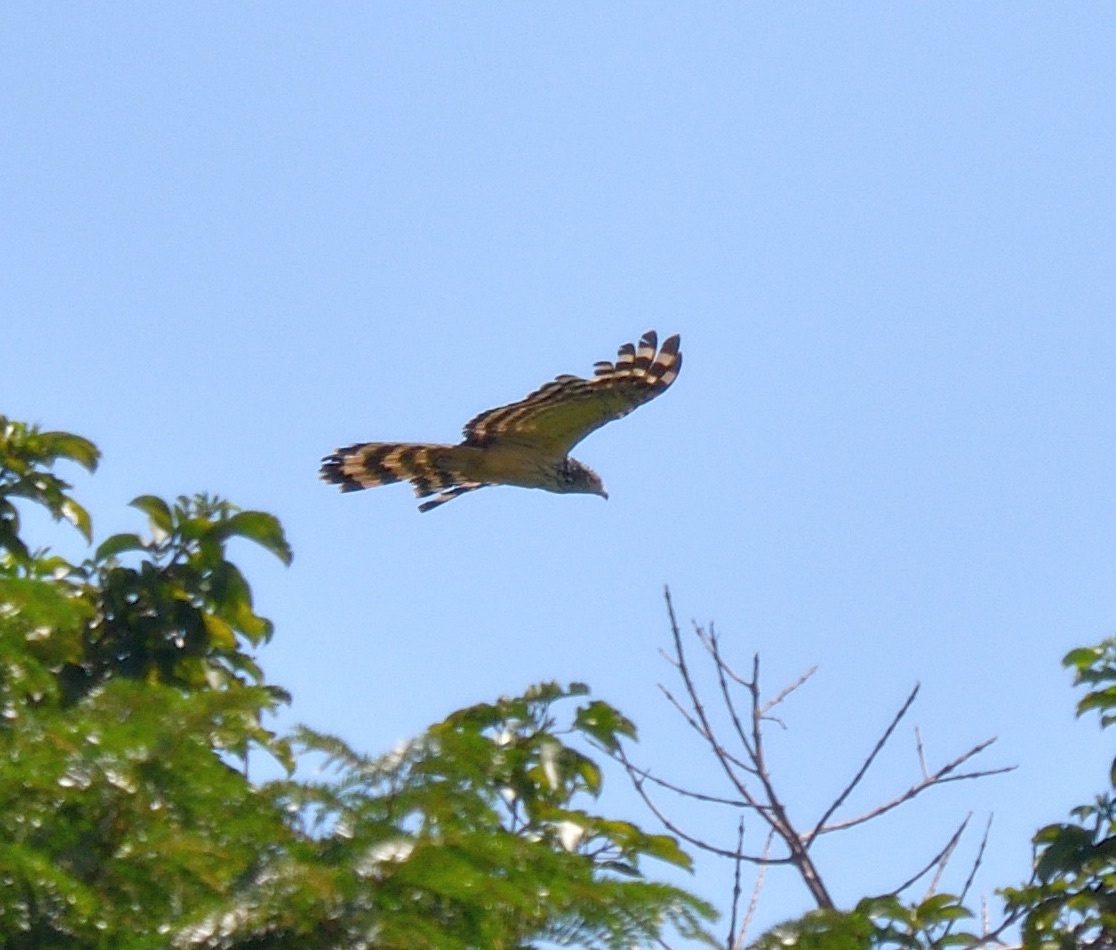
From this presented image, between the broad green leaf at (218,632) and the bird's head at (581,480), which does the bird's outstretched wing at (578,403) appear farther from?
the broad green leaf at (218,632)

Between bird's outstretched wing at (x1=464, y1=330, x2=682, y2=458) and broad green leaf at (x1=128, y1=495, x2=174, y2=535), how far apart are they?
4.18m

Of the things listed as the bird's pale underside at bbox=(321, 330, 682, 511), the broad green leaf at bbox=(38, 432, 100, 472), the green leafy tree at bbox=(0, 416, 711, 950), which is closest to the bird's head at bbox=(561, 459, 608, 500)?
the bird's pale underside at bbox=(321, 330, 682, 511)

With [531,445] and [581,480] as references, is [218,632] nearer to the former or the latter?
[531,445]

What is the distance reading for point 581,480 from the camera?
12.0 metres

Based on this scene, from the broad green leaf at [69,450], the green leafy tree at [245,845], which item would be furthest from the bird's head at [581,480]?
the green leafy tree at [245,845]

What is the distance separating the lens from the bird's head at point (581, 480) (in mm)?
11812

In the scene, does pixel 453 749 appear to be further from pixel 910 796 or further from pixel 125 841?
pixel 910 796

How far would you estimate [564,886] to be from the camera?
3.37 m

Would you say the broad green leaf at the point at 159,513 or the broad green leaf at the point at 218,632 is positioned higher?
the broad green leaf at the point at 159,513

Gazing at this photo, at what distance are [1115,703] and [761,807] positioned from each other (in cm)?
201

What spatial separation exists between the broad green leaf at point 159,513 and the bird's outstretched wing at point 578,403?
165 inches

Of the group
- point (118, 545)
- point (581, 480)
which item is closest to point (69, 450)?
point (118, 545)

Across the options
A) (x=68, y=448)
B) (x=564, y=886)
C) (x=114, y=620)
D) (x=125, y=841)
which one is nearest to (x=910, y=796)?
(x=564, y=886)

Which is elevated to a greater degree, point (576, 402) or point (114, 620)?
point (576, 402)
